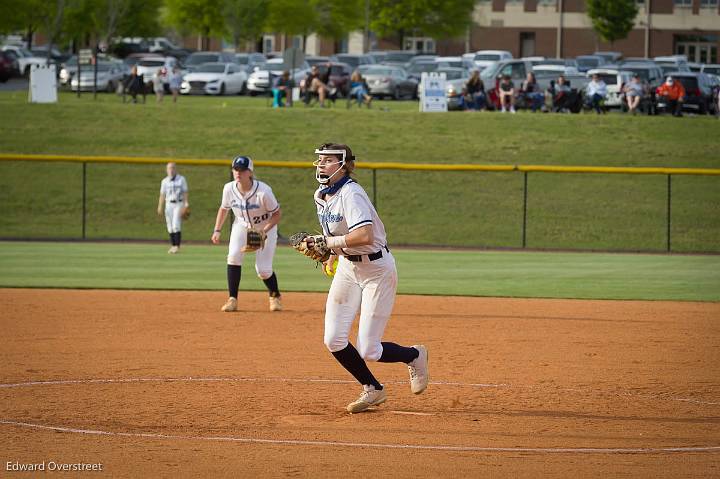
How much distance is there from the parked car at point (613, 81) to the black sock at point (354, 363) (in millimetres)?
33843

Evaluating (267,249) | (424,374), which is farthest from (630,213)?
(424,374)

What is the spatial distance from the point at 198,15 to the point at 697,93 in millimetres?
35058

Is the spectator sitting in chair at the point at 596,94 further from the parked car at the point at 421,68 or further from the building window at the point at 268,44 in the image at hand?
the building window at the point at 268,44

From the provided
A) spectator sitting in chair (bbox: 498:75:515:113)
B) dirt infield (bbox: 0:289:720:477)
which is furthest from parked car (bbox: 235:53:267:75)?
dirt infield (bbox: 0:289:720:477)

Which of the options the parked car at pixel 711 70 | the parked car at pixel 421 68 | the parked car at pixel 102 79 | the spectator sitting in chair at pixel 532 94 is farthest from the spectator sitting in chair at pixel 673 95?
the parked car at pixel 102 79

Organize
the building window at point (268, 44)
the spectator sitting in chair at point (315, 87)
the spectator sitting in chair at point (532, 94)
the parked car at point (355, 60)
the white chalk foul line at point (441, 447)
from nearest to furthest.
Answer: the white chalk foul line at point (441, 447)
the spectator sitting in chair at point (532, 94)
the spectator sitting in chair at point (315, 87)
the parked car at point (355, 60)
the building window at point (268, 44)

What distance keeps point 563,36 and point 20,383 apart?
73258 mm

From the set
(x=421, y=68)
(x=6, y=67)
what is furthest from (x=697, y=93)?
(x=6, y=67)

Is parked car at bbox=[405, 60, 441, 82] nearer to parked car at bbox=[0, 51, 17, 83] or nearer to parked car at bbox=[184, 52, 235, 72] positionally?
parked car at bbox=[184, 52, 235, 72]

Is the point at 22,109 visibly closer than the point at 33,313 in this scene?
No

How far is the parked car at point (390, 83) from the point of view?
4816 centimetres

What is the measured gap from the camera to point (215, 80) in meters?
50.8

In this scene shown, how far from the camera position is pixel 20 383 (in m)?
10.7

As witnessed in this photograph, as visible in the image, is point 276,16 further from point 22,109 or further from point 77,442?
point 77,442
